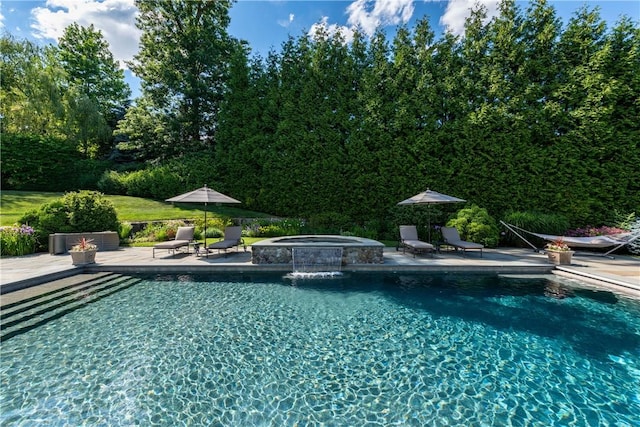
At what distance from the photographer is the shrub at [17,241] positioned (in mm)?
9133

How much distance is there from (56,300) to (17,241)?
237 inches

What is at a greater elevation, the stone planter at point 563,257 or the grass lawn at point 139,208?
the grass lawn at point 139,208

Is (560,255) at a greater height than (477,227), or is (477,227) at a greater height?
(477,227)

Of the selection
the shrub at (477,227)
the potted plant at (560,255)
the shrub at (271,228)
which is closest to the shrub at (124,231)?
the shrub at (271,228)

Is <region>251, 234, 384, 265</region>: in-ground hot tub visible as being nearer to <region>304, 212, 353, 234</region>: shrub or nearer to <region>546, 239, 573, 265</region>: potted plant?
<region>304, 212, 353, 234</region>: shrub

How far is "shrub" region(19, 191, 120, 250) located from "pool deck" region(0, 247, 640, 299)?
1088mm

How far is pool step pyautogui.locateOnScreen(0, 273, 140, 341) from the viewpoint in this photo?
4.76 metres

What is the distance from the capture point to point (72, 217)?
10.5 m

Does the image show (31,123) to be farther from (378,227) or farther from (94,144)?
(378,227)

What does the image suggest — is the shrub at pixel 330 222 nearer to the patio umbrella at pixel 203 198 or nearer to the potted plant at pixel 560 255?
the patio umbrella at pixel 203 198

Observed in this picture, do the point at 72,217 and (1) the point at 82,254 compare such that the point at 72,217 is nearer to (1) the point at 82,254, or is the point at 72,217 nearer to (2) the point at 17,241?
(2) the point at 17,241

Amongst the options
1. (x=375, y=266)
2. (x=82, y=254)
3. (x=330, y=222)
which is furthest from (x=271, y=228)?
(x=82, y=254)

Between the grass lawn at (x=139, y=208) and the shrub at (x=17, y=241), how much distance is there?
3738 millimetres

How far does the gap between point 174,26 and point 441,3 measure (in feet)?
60.7
